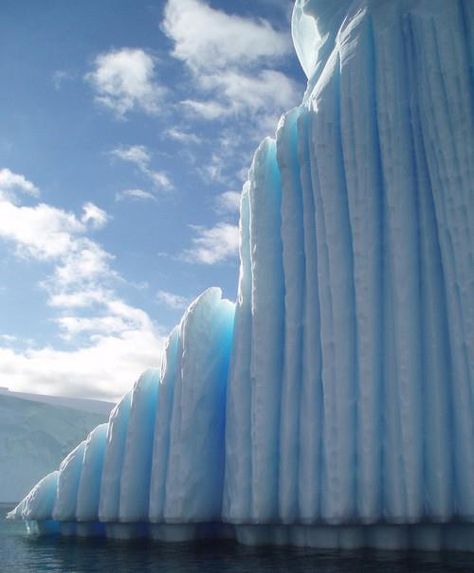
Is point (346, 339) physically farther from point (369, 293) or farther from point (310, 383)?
point (310, 383)

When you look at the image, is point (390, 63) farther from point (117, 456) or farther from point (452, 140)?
point (117, 456)

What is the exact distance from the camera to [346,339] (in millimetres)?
9273

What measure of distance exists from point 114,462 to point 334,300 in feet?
18.2

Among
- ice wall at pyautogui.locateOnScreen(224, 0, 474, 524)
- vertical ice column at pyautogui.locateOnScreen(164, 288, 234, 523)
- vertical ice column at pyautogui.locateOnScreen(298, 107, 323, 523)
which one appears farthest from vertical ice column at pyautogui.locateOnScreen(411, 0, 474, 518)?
vertical ice column at pyautogui.locateOnScreen(164, 288, 234, 523)

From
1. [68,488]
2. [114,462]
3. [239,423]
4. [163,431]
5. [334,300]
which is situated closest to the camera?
[334,300]

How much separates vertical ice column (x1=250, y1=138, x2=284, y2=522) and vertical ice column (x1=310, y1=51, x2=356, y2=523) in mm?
923

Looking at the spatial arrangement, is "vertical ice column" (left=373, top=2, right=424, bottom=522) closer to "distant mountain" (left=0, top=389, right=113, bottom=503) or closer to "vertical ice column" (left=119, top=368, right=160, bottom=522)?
"vertical ice column" (left=119, top=368, right=160, bottom=522)

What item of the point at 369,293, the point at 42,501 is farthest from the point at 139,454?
the point at 369,293

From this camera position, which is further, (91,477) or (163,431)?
(91,477)

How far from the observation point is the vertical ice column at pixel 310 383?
9.07 m

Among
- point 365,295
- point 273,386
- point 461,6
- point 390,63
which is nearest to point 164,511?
point 273,386

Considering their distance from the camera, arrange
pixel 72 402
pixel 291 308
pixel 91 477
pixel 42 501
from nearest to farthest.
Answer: pixel 291 308 < pixel 91 477 < pixel 42 501 < pixel 72 402

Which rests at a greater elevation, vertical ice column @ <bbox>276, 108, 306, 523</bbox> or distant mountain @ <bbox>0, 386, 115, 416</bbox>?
distant mountain @ <bbox>0, 386, 115, 416</bbox>

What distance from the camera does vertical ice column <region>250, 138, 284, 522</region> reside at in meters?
9.59
